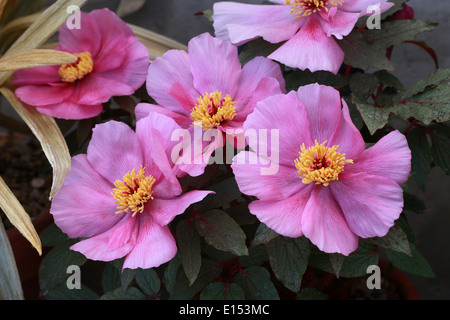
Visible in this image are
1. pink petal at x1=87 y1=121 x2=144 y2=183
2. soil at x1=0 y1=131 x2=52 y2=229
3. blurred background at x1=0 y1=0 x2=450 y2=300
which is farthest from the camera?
soil at x1=0 y1=131 x2=52 y2=229

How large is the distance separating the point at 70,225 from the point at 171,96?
0.18 m

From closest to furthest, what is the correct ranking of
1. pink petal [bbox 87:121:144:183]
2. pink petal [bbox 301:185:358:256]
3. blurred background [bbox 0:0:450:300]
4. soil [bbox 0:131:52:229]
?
pink petal [bbox 301:185:358:256] < pink petal [bbox 87:121:144:183] < blurred background [bbox 0:0:450:300] < soil [bbox 0:131:52:229]

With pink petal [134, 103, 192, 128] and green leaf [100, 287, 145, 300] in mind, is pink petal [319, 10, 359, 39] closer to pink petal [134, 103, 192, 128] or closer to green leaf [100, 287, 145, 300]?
pink petal [134, 103, 192, 128]

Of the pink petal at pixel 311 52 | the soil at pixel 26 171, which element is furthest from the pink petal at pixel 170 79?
the soil at pixel 26 171

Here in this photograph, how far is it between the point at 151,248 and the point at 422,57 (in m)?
0.69

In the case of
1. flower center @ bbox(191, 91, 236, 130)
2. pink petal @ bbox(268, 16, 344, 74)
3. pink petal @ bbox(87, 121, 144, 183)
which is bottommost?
pink petal @ bbox(87, 121, 144, 183)

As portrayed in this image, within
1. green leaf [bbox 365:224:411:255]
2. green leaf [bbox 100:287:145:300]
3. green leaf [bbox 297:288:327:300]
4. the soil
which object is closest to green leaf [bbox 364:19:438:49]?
green leaf [bbox 365:224:411:255]

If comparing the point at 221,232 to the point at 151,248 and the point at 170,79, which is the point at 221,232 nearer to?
the point at 151,248

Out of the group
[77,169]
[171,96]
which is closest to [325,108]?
[171,96]

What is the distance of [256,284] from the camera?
24.5 inches

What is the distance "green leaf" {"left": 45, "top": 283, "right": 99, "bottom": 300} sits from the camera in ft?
2.42

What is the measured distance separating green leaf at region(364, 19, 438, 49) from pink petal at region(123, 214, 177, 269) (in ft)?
1.11

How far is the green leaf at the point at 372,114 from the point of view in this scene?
52 cm

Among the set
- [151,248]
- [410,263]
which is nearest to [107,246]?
[151,248]
